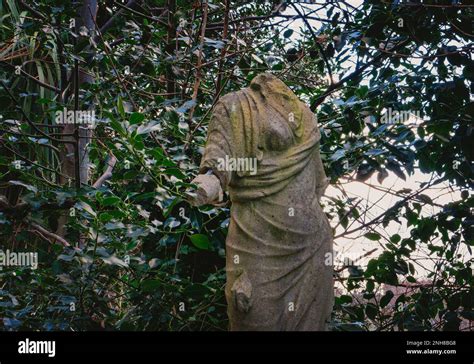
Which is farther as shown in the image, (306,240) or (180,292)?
(180,292)

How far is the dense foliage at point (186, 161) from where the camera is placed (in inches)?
167

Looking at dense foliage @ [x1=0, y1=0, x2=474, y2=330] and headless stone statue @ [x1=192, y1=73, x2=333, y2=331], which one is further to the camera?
dense foliage @ [x1=0, y1=0, x2=474, y2=330]

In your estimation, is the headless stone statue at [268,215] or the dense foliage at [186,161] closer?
the headless stone statue at [268,215]

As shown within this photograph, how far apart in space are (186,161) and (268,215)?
55.0 inches

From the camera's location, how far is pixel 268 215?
3.47 metres

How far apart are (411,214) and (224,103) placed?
2019mm

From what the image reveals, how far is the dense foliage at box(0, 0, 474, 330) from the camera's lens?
425cm

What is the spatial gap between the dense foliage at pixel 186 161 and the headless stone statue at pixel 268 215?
34cm

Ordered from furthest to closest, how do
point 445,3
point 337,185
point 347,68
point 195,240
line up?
1. point 347,68
2. point 337,185
3. point 445,3
4. point 195,240

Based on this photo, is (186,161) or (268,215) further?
(186,161)

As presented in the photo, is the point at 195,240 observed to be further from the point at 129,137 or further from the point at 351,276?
the point at 351,276

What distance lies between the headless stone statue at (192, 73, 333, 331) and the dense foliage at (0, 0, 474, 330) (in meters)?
0.34

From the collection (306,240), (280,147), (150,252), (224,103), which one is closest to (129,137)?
(224,103)

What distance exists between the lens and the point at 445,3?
4770 millimetres
